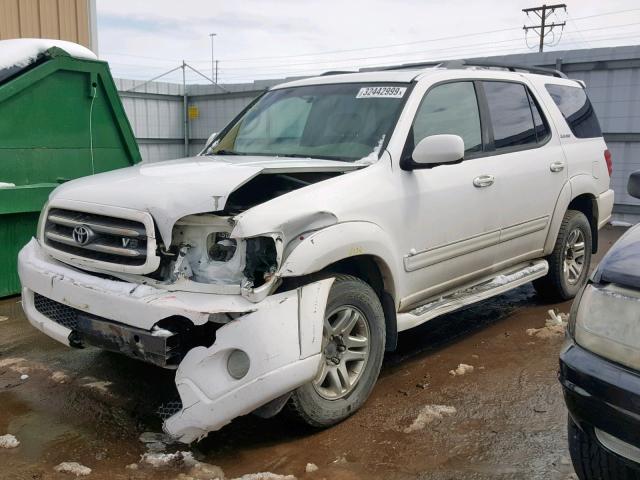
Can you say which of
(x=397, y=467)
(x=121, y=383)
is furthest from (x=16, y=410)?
(x=397, y=467)

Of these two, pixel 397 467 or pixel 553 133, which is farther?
pixel 553 133

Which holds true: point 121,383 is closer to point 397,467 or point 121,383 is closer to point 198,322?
point 198,322

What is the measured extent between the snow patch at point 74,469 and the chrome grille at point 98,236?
0.95m

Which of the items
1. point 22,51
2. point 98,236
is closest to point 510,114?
point 98,236

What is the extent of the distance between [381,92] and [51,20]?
252 inches

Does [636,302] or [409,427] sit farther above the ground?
[636,302]

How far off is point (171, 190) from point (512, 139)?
2774mm

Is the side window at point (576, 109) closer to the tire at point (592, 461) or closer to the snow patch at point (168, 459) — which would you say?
the tire at point (592, 461)

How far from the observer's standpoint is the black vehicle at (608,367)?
2082 mm

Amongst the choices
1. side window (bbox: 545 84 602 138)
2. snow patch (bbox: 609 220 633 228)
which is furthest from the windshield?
snow patch (bbox: 609 220 633 228)

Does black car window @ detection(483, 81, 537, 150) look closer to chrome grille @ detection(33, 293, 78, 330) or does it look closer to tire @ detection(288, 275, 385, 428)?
tire @ detection(288, 275, 385, 428)

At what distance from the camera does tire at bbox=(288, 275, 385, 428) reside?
314cm

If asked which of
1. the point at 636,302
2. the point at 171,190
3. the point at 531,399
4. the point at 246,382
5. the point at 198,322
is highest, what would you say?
the point at 171,190

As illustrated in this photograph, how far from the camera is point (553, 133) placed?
5.16 metres
